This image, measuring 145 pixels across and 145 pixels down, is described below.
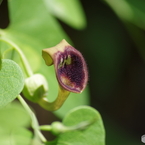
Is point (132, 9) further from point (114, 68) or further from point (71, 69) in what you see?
point (71, 69)

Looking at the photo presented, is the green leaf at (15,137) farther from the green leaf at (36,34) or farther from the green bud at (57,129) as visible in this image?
the green leaf at (36,34)

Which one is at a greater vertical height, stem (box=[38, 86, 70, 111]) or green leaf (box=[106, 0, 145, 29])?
stem (box=[38, 86, 70, 111])

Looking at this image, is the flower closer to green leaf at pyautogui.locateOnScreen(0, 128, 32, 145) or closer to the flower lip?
the flower lip

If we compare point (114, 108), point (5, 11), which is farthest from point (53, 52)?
point (114, 108)

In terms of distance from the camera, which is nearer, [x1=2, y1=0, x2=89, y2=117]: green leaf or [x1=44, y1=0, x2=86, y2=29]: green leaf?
→ [x1=2, y1=0, x2=89, y2=117]: green leaf

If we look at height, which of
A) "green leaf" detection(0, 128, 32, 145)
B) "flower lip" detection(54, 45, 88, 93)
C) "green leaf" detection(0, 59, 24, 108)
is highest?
"flower lip" detection(54, 45, 88, 93)

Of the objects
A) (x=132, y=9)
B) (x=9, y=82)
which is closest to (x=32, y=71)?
(x=9, y=82)

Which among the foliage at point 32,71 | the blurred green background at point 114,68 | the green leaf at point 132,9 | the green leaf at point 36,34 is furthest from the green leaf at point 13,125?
the blurred green background at point 114,68

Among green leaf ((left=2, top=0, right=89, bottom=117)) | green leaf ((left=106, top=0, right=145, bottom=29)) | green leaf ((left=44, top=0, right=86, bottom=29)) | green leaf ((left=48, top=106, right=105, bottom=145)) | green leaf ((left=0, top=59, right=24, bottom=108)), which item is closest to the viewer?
green leaf ((left=0, top=59, right=24, bottom=108))

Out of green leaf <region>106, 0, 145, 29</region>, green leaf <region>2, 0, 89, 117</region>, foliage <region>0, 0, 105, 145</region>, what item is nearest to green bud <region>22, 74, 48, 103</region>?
foliage <region>0, 0, 105, 145</region>
